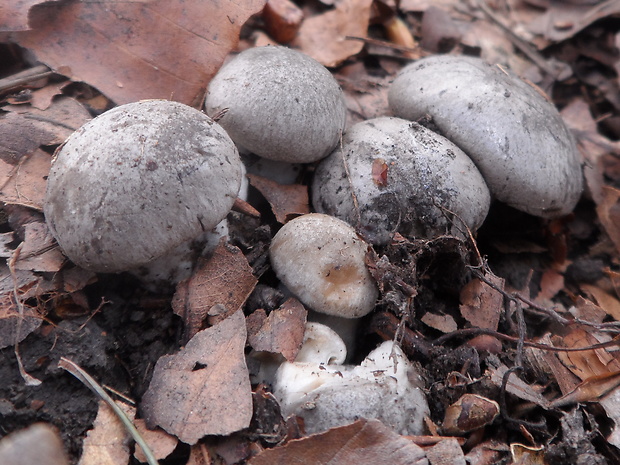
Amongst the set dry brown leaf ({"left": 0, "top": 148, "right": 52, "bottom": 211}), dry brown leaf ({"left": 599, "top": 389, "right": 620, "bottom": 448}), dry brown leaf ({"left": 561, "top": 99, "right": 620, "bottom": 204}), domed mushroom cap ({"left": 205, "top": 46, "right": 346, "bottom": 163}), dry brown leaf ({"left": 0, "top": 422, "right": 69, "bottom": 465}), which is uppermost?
domed mushroom cap ({"left": 205, "top": 46, "right": 346, "bottom": 163})

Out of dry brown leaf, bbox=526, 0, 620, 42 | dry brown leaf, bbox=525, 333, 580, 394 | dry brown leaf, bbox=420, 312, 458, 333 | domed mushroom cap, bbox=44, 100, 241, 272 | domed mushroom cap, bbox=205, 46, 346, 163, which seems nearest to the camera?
domed mushroom cap, bbox=44, 100, 241, 272

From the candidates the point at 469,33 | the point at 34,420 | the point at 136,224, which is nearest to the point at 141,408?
the point at 34,420

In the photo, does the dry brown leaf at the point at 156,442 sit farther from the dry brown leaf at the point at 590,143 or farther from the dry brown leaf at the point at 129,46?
the dry brown leaf at the point at 590,143

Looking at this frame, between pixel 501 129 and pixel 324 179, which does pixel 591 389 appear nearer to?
pixel 501 129

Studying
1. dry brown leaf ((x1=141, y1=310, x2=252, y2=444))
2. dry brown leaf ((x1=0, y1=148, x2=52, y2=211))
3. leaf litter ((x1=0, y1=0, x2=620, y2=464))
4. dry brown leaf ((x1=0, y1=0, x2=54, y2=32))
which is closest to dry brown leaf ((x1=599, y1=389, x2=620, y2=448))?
leaf litter ((x1=0, y1=0, x2=620, y2=464))

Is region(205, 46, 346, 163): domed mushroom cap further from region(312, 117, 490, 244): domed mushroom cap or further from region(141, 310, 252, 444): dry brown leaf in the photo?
region(141, 310, 252, 444): dry brown leaf

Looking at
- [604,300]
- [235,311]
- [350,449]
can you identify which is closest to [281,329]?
[235,311]

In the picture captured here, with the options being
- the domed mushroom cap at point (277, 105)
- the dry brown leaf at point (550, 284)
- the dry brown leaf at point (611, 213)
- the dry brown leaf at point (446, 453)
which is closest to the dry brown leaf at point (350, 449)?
the dry brown leaf at point (446, 453)
